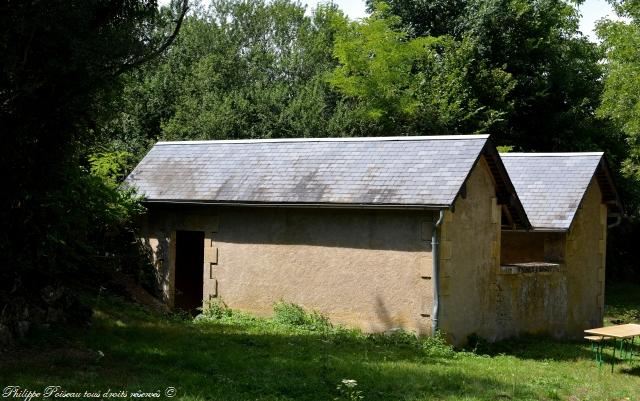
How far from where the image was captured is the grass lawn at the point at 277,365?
1001 centimetres

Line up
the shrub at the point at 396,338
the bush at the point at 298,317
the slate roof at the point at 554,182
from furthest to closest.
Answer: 1. the slate roof at the point at 554,182
2. the bush at the point at 298,317
3. the shrub at the point at 396,338

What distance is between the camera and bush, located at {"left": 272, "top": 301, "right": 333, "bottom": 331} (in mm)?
16047

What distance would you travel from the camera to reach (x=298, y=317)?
641 inches

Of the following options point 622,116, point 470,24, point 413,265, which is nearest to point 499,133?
point 470,24

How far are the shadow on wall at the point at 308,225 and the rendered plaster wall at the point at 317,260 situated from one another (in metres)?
0.02

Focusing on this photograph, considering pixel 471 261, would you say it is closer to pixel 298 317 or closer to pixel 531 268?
pixel 531 268

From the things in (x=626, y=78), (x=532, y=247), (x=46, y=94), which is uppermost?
(x=626, y=78)

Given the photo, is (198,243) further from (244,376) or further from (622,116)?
(622,116)

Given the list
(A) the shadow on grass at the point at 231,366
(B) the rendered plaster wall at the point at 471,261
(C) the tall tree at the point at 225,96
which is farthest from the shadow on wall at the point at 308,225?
(C) the tall tree at the point at 225,96

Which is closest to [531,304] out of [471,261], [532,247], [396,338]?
[532,247]

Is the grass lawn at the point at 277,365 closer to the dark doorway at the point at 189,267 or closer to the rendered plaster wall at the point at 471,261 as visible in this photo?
the rendered plaster wall at the point at 471,261

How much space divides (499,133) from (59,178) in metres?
23.9

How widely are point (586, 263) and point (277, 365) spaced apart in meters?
11.3

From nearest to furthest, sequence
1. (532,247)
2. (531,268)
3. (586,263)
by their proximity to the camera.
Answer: (531,268), (532,247), (586,263)
